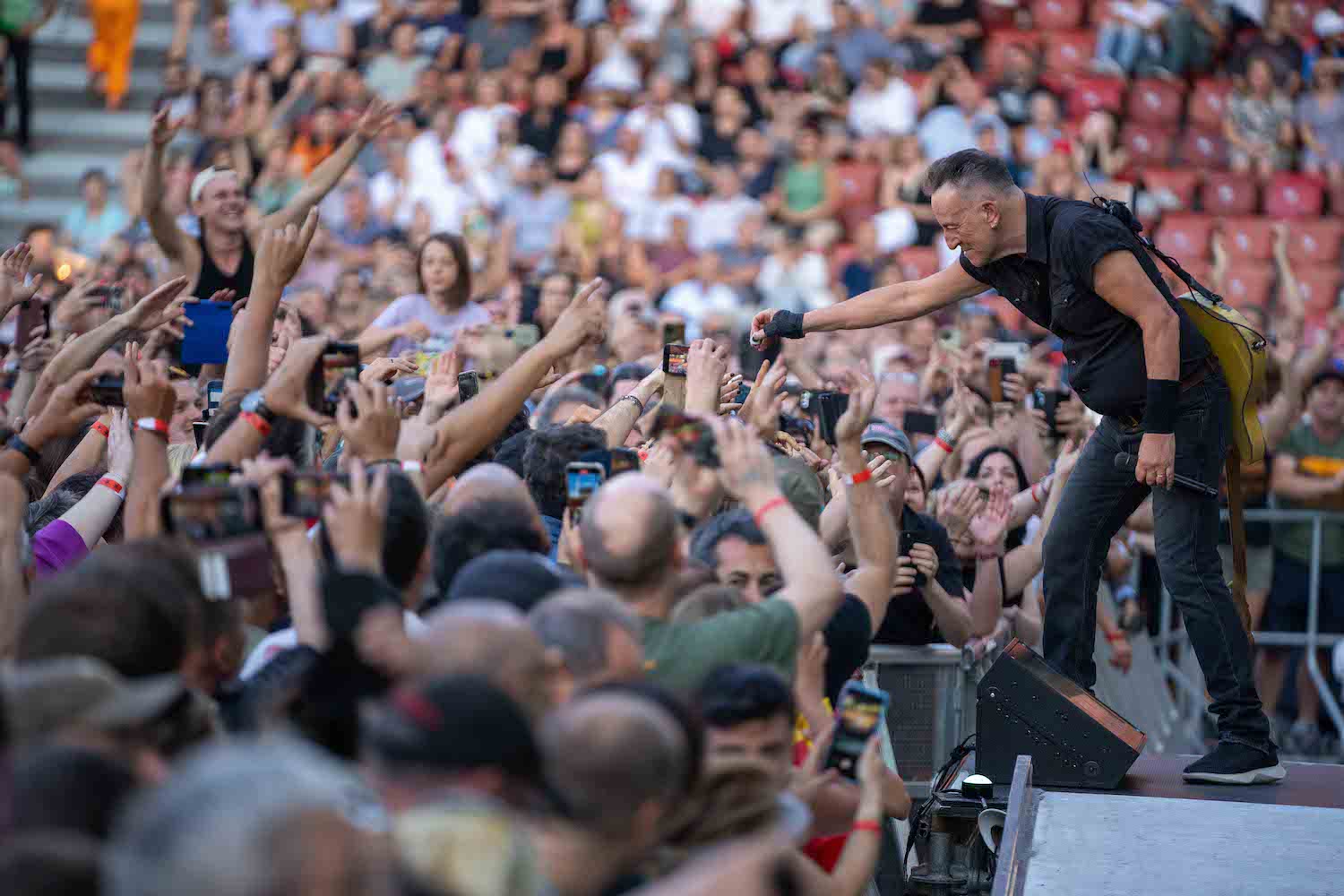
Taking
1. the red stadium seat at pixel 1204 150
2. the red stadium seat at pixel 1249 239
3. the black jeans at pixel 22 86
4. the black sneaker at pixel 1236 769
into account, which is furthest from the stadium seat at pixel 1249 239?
the black jeans at pixel 22 86

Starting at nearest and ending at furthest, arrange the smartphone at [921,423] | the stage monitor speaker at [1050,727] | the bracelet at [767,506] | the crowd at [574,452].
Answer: the crowd at [574,452] < the bracelet at [767,506] < the stage monitor speaker at [1050,727] < the smartphone at [921,423]

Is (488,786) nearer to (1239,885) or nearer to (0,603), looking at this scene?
(0,603)

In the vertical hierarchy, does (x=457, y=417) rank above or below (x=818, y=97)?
below

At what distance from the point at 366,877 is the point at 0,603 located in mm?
1994

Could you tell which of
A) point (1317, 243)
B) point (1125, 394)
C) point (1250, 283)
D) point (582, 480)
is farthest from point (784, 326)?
point (1317, 243)

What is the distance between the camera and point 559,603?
2908 mm

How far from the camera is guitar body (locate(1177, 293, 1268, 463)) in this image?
5.07 m

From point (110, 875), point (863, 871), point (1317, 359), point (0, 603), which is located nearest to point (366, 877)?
point (110, 875)

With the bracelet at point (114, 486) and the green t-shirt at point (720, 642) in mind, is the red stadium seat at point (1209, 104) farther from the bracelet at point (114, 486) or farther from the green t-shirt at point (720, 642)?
the green t-shirt at point (720, 642)

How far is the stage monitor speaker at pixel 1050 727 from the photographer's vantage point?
197 inches

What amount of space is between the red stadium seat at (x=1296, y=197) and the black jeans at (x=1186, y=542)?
8908 millimetres

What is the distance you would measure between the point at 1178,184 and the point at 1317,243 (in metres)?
1.14

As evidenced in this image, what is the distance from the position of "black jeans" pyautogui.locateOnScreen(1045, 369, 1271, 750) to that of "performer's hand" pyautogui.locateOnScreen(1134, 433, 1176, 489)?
127 mm

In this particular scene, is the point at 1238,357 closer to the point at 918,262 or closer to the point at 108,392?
the point at 108,392
